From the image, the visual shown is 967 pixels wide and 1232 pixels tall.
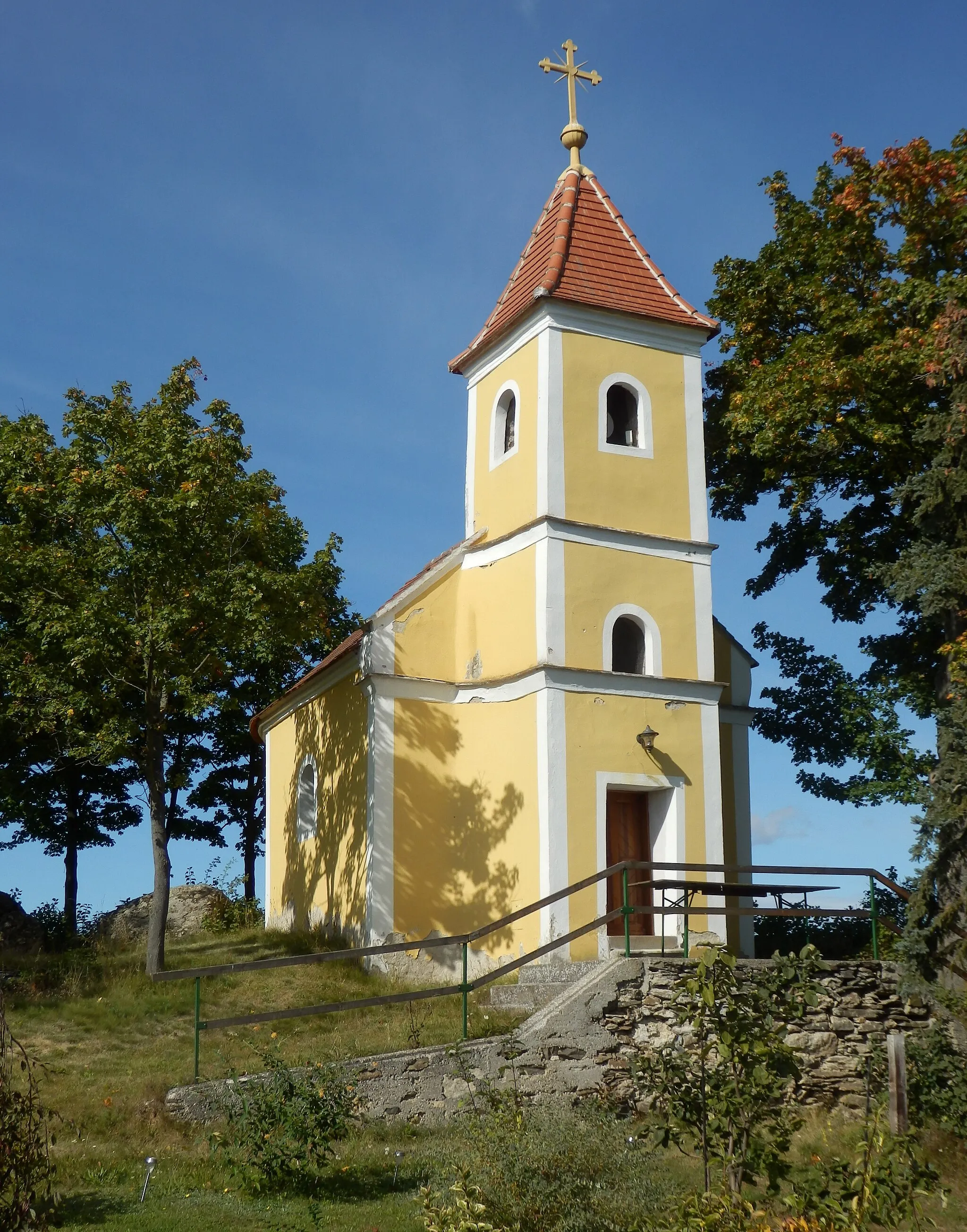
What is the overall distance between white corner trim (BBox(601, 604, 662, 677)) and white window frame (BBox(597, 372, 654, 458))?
7.58ft

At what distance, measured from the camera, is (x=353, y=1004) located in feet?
38.7

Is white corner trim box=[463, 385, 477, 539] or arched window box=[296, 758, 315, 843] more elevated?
white corner trim box=[463, 385, 477, 539]

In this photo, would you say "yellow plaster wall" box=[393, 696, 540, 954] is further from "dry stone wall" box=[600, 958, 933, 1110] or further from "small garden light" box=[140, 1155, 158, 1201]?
"small garden light" box=[140, 1155, 158, 1201]

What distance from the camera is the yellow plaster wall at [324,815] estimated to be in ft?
58.9

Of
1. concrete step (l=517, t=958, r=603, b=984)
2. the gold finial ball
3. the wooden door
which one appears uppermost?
the gold finial ball

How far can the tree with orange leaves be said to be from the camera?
1508 cm

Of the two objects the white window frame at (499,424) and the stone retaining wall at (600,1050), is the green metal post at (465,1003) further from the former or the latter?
the white window frame at (499,424)

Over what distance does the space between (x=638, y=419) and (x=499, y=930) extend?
7.50 metres

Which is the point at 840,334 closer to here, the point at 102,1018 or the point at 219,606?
the point at 219,606

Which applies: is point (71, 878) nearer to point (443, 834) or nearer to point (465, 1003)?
point (443, 834)

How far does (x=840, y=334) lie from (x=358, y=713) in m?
8.77

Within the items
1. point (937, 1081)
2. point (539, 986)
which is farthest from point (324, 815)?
point (937, 1081)

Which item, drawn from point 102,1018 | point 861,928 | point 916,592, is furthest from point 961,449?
point 102,1018

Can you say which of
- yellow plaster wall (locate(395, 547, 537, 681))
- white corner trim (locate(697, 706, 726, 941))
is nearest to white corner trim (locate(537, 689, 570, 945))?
yellow plaster wall (locate(395, 547, 537, 681))
